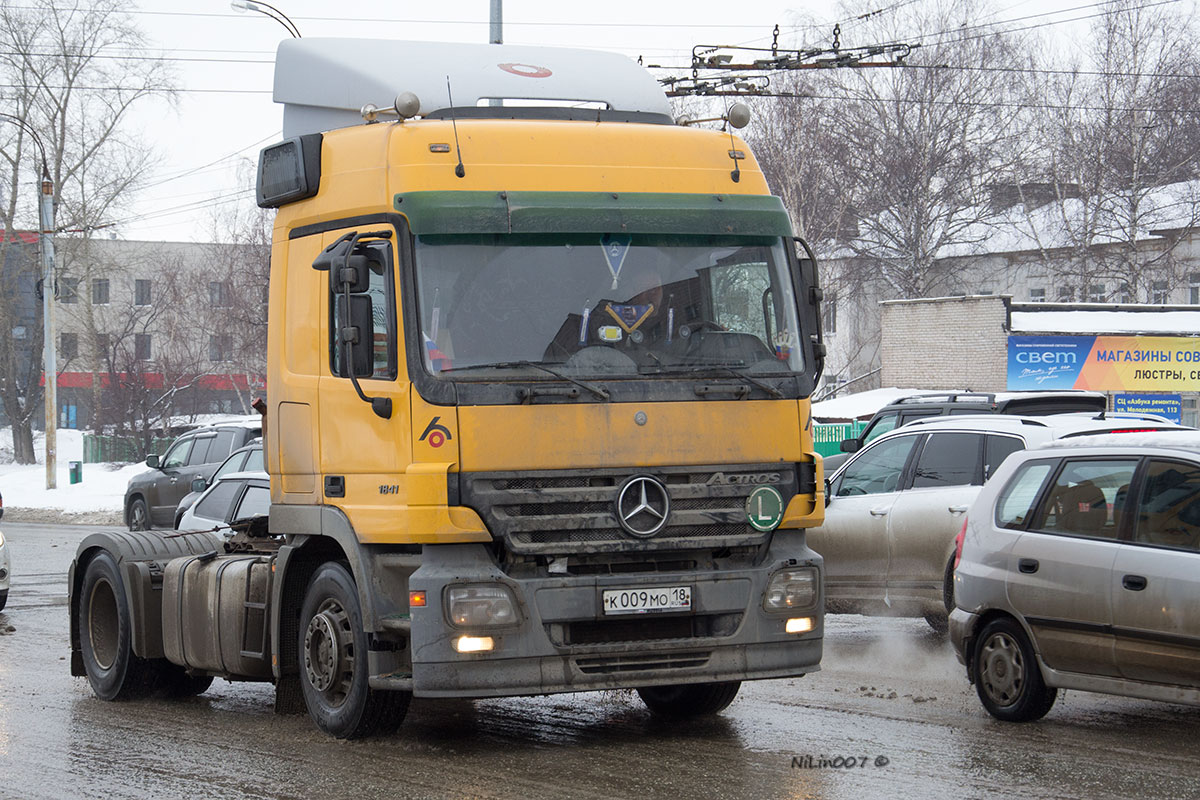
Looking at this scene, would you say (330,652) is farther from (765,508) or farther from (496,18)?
(496,18)

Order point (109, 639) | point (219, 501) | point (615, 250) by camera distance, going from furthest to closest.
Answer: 1. point (219, 501)
2. point (109, 639)
3. point (615, 250)

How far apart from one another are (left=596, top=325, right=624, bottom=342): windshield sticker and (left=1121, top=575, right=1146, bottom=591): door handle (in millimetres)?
2798

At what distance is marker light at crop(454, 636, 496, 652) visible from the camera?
6.92 metres

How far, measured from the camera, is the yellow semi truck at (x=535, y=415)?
703 centimetres

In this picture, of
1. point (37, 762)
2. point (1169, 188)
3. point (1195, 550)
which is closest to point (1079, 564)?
point (1195, 550)

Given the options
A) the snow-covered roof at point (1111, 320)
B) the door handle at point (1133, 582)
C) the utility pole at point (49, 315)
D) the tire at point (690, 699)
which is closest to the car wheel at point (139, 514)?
the utility pole at point (49, 315)

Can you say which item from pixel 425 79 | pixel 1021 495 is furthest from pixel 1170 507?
pixel 425 79

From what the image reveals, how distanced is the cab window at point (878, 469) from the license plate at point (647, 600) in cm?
519

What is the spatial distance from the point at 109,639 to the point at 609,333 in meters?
4.56

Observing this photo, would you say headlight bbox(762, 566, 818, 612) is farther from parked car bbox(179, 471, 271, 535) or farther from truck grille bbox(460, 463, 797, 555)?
parked car bbox(179, 471, 271, 535)

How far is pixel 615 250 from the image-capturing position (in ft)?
24.4

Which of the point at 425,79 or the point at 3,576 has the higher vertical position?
the point at 425,79

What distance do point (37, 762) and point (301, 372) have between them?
233cm

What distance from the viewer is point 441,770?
696 cm
